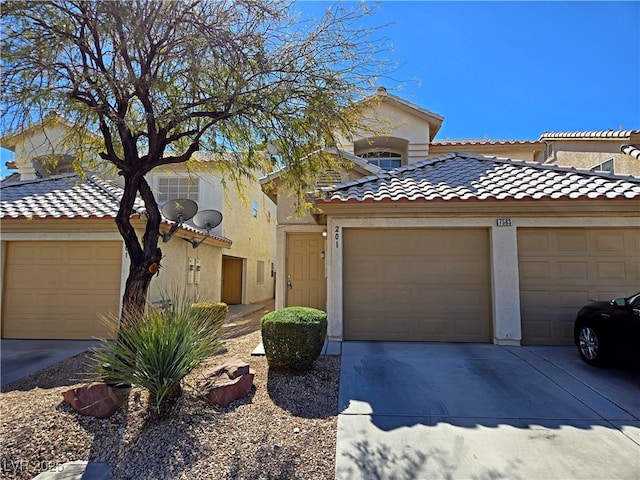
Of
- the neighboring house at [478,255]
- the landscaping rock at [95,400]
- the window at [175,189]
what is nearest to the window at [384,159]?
the neighboring house at [478,255]

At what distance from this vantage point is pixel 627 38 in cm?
806

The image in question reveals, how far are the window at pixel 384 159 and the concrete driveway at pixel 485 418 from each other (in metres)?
10.6

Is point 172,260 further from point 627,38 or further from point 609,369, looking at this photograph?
point 627,38

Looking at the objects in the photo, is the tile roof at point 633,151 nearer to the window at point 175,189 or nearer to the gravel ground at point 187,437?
the gravel ground at point 187,437

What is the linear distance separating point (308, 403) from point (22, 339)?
9.39 meters

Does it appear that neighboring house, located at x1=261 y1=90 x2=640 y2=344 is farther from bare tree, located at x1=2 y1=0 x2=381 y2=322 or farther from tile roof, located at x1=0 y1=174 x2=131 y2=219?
tile roof, located at x1=0 y1=174 x2=131 y2=219

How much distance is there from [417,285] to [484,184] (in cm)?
320

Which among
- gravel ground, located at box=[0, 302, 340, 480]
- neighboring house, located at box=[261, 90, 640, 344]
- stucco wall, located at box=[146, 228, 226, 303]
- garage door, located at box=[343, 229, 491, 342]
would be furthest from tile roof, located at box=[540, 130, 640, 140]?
gravel ground, located at box=[0, 302, 340, 480]

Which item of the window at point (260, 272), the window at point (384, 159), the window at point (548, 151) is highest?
the window at point (548, 151)

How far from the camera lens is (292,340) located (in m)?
5.99

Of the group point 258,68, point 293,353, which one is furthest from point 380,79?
point 293,353

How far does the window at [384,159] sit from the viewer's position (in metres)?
16.3

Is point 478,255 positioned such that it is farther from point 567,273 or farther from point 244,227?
point 244,227

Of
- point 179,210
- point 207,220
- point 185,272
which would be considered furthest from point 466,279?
point 185,272
